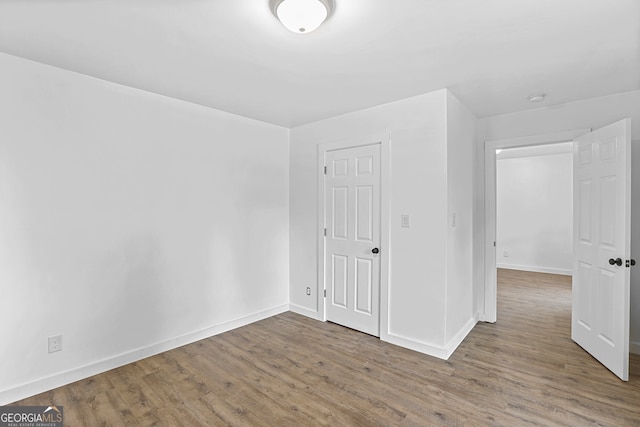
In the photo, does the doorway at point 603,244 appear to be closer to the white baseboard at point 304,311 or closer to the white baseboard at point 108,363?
the white baseboard at point 304,311

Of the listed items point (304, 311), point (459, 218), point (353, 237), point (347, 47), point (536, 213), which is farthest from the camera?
point (536, 213)

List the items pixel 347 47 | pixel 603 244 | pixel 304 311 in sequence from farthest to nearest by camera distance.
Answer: pixel 304 311 → pixel 603 244 → pixel 347 47

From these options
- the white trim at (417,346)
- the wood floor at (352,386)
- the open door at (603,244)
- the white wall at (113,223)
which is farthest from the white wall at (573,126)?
the white wall at (113,223)

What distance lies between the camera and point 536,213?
23.2 feet

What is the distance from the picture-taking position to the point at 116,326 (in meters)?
2.76

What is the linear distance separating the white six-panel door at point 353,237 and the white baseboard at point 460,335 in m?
0.73

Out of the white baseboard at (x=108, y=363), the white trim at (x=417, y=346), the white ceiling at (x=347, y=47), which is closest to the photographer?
the white ceiling at (x=347, y=47)

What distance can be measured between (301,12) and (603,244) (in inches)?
126

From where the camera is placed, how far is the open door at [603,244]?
101 inches

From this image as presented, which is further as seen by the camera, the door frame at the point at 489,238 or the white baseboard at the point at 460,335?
the door frame at the point at 489,238

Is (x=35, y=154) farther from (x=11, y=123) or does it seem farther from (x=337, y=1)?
(x=337, y=1)

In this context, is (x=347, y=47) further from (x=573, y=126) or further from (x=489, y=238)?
(x=489, y=238)

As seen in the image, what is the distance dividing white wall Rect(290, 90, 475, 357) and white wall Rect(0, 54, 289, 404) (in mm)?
1660

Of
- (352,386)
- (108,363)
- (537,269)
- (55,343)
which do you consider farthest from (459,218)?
(537,269)
